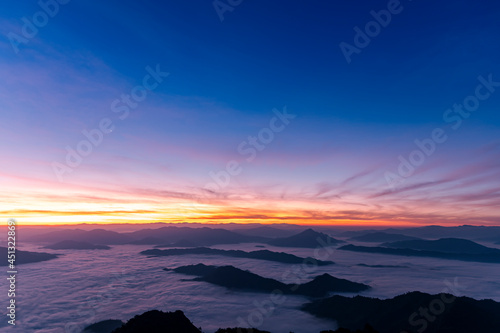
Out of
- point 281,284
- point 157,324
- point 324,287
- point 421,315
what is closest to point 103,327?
point 157,324

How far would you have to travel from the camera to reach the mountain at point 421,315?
8194cm

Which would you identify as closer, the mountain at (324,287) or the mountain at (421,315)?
the mountain at (421,315)

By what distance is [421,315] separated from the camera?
8694 cm

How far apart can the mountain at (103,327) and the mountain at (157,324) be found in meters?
44.7

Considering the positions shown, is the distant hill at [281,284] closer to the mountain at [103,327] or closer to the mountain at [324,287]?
the mountain at [324,287]

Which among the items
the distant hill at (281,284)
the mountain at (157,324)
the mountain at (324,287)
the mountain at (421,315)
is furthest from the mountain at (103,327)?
the mountain at (324,287)

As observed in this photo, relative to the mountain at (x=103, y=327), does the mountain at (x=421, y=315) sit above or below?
above

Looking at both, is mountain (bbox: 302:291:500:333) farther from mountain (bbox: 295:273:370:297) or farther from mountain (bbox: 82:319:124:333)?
mountain (bbox: 82:319:124:333)

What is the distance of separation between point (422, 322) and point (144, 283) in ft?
568

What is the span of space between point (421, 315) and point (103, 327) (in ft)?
364

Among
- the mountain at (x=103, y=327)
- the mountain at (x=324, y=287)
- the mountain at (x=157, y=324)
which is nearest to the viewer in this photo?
the mountain at (x=157, y=324)

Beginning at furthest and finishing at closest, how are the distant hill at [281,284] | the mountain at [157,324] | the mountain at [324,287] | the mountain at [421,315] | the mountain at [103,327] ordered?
1. the distant hill at [281,284]
2. the mountain at [324,287]
3. the mountain at [103,327]
4. the mountain at [421,315]
5. the mountain at [157,324]

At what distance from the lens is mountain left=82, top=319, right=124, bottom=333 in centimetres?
9594

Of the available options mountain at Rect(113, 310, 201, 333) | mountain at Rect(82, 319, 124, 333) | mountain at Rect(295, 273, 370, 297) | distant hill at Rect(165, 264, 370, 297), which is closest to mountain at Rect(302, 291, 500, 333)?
mountain at Rect(295, 273, 370, 297)
